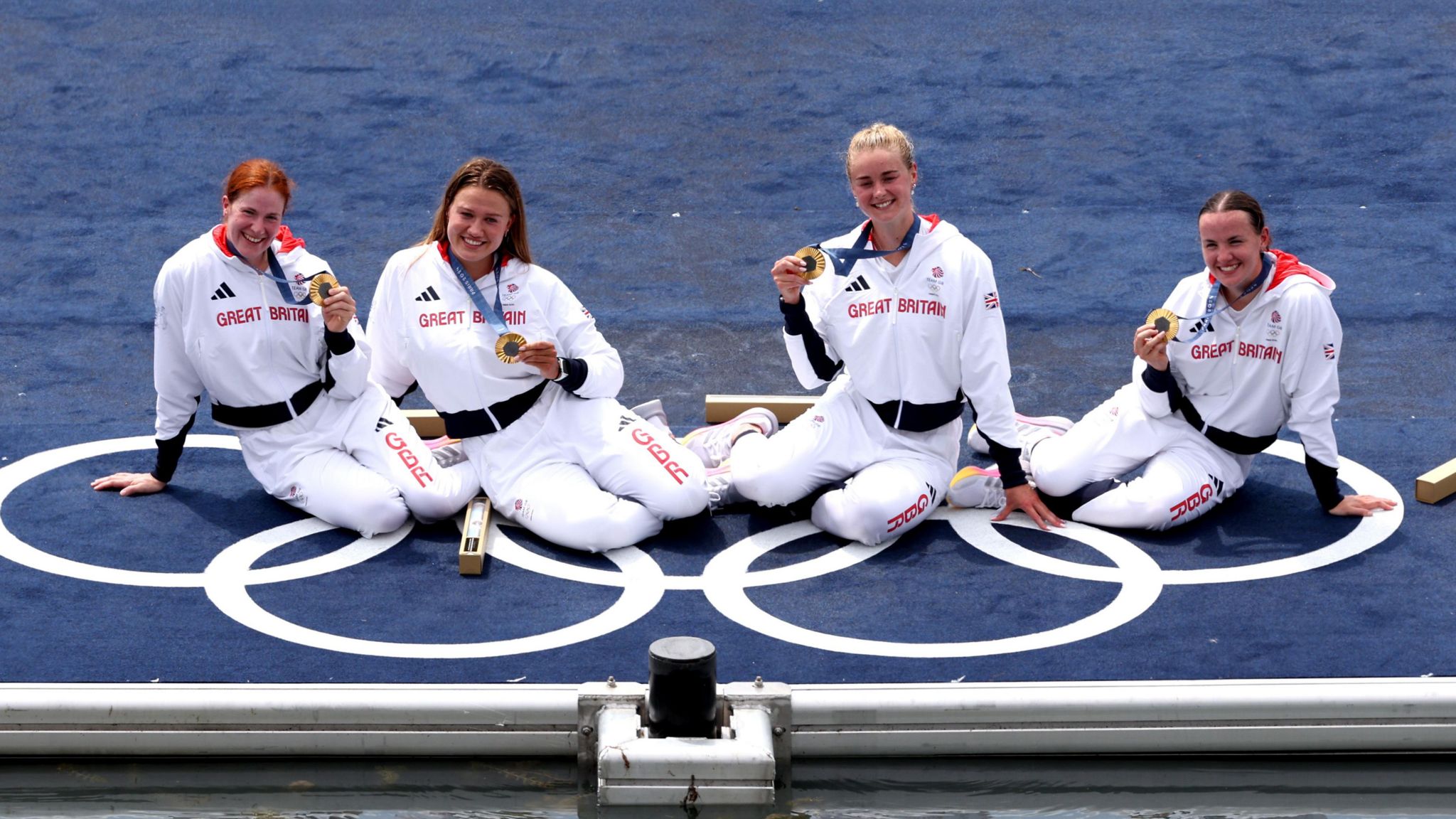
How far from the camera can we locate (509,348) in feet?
20.9

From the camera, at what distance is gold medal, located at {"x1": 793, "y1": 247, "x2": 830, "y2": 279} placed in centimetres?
643

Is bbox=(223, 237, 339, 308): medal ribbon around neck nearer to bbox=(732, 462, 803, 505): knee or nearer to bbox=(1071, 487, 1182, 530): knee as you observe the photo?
bbox=(732, 462, 803, 505): knee

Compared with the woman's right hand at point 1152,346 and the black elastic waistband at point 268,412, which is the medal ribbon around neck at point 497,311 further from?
the woman's right hand at point 1152,346

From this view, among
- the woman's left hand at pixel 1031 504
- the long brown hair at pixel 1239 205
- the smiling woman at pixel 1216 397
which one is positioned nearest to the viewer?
the long brown hair at pixel 1239 205

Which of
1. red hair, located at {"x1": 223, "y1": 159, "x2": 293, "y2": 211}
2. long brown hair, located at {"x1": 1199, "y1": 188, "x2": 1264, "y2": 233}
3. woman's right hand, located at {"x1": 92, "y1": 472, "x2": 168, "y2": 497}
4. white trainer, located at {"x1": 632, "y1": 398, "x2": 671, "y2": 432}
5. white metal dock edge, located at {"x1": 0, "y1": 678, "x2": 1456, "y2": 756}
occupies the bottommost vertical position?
white metal dock edge, located at {"x1": 0, "y1": 678, "x2": 1456, "y2": 756}

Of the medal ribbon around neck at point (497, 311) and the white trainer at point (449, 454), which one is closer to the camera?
the medal ribbon around neck at point (497, 311)

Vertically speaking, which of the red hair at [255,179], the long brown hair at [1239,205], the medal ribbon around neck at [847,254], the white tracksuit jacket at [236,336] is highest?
the long brown hair at [1239,205]

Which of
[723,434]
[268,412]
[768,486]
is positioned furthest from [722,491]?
[268,412]

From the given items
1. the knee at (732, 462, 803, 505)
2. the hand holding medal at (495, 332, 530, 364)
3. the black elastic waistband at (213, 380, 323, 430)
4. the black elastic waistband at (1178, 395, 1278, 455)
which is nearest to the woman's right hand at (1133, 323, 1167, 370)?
the black elastic waistband at (1178, 395, 1278, 455)

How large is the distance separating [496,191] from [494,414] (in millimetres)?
761

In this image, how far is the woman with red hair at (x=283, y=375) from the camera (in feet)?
21.3

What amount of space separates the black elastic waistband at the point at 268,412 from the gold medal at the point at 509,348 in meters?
0.74

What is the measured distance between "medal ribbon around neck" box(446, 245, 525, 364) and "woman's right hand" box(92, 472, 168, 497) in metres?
1.40

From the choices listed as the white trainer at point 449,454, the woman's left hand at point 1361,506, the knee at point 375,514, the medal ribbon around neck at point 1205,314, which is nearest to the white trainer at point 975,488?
the medal ribbon around neck at point 1205,314
